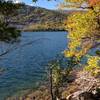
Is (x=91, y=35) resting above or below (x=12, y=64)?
above

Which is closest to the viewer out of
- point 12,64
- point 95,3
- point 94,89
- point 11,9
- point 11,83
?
point 11,9

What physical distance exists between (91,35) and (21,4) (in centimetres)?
1510

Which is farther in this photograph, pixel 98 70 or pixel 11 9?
pixel 98 70

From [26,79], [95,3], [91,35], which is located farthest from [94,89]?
[26,79]

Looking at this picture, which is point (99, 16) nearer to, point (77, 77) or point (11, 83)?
point (77, 77)

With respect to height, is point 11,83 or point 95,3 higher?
point 95,3

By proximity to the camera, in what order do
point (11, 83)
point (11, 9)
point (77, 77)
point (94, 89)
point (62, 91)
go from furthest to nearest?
point (11, 83) → point (77, 77) → point (62, 91) → point (94, 89) → point (11, 9)

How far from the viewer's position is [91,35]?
101 ft

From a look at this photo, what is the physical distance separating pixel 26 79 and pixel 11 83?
2.92 m

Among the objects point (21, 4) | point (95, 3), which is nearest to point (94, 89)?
point (95, 3)

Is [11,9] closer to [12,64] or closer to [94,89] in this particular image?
[94,89]

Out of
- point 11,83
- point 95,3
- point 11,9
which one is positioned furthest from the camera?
point 11,83

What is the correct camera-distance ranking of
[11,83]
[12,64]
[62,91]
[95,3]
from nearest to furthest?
[95,3] < [62,91] < [11,83] < [12,64]

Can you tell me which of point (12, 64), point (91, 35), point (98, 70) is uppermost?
point (91, 35)
